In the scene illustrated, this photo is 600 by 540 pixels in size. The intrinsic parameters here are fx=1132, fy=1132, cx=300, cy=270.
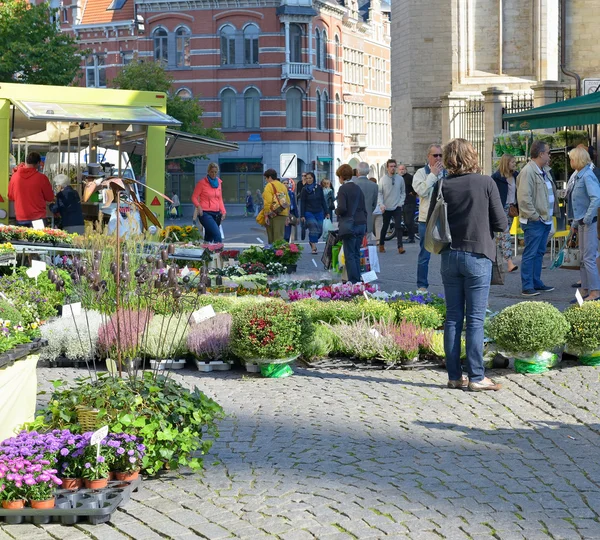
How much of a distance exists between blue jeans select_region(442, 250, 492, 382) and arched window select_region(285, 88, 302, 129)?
2422 inches

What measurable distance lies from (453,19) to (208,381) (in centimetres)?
2877

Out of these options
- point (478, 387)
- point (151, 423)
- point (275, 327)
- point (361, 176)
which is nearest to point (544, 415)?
point (478, 387)

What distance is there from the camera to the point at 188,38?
6888 cm

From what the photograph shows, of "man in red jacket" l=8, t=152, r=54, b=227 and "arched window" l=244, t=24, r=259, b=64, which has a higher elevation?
"arched window" l=244, t=24, r=259, b=64

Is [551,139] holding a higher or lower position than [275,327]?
higher

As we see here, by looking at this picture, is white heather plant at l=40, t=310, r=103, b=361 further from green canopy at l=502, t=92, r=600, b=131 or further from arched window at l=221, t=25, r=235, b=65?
arched window at l=221, t=25, r=235, b=65

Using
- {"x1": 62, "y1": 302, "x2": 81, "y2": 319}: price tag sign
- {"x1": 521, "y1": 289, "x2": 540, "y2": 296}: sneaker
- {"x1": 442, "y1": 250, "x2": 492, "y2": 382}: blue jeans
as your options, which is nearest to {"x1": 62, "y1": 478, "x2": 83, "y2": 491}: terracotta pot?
{"x1": 442, "y1": 250, "x2": 492, "y2": 382}: blue jeans

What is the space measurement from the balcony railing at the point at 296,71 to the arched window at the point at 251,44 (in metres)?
1.88

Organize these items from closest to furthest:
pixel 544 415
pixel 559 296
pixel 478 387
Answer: pixel 544 415 → pixel 478 387 → pixel 559 296

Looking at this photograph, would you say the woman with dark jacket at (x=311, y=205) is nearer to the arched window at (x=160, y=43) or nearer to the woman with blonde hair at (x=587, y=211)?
the woman with blonde hair at (x=587, y=211)

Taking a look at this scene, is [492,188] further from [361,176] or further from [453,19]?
[453,19]

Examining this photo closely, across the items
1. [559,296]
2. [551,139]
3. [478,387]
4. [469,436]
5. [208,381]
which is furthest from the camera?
[551,139]

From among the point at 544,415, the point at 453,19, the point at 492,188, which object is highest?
the point at 453,19

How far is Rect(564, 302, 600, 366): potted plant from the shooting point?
30.2ft
